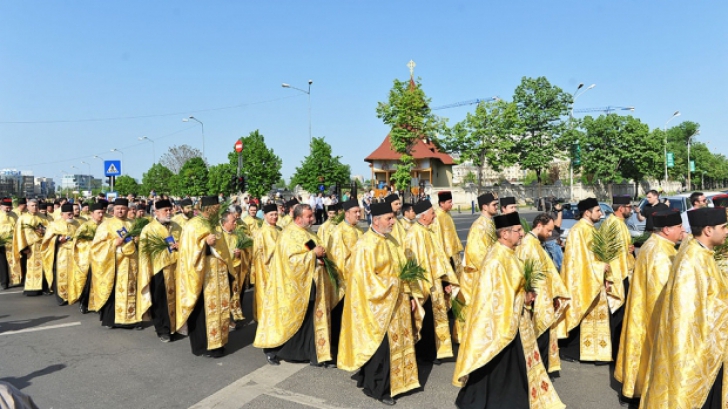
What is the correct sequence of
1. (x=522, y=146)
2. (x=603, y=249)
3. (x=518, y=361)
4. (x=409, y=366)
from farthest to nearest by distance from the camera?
1. (x=522, y=146)
2. (x=603, y=249)
3. (x=409, y=366)
4. (x=518, y=361)

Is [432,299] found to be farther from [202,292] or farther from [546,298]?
[202,292]

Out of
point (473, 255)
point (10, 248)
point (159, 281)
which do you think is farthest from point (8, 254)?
point (473, 255)

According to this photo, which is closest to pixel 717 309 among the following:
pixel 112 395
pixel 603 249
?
pixel 603 249

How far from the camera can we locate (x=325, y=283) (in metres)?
7.00

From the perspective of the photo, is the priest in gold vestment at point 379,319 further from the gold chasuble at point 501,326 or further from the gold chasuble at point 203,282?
the gold chasuble at point 203,282

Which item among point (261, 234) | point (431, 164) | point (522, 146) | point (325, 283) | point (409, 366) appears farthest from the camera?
point (431, 164)

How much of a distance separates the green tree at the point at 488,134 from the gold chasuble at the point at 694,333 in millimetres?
40736

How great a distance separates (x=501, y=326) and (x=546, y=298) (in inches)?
46.7

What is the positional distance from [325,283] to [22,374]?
3776 millimetres

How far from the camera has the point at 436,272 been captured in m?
6.68

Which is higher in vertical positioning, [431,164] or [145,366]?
[431,164]

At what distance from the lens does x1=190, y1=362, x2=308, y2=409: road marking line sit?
550 centimetres

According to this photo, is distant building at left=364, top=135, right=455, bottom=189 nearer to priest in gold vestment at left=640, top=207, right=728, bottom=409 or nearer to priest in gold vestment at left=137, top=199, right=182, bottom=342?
priest in gold vestment at left=137, top=199, right=182, bottom=342

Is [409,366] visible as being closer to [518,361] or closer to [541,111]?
[518,361]
